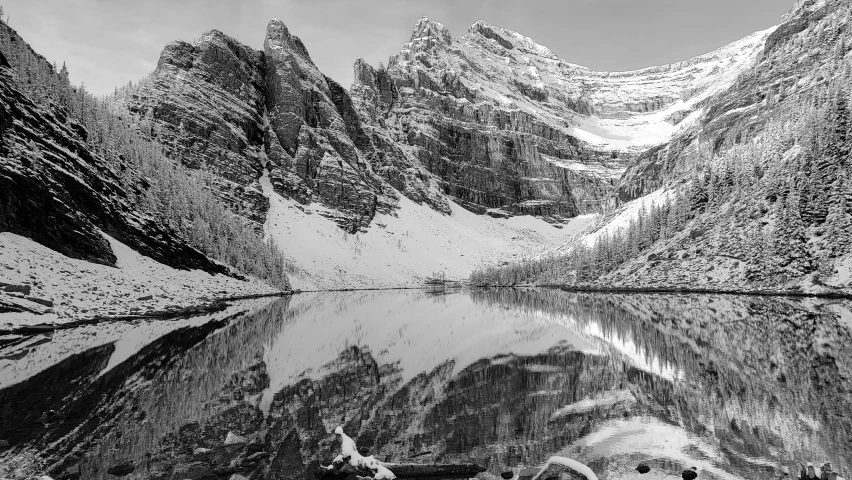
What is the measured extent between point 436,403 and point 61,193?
60858 mm

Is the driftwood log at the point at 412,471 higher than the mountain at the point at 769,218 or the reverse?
the reverse

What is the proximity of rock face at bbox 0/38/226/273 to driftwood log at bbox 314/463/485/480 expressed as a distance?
5429 cm

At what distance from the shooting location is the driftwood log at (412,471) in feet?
29.3

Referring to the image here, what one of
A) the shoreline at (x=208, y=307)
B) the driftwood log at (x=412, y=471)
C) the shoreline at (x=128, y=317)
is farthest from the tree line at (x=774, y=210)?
the shoreline at (x=128, y=317)

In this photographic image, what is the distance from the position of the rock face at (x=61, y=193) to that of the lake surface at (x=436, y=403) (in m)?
26.0

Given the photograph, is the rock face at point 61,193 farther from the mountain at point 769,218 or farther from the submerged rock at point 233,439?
the mountain at point 769,218

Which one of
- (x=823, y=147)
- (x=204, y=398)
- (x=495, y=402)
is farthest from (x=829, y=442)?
(x=823, y=147)

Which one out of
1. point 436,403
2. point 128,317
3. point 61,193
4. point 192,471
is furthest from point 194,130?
point 192,471

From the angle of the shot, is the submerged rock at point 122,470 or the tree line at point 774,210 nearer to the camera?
the submerged rock at point 122,470

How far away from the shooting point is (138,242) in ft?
212

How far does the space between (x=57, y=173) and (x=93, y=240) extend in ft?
35.3

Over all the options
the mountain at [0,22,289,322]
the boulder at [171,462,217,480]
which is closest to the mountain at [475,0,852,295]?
the boulder at [171,462,217,480]

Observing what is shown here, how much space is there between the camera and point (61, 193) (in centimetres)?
5312

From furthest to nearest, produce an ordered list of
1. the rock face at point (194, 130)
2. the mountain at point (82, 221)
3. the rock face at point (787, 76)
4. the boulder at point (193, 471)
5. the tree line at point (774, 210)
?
the rock face at point (194, 130) → the rock face at point (787, 76) → the tree line at point (774, 210) → the mountain at point (82, 221) → the boulder at point (193, 471)
